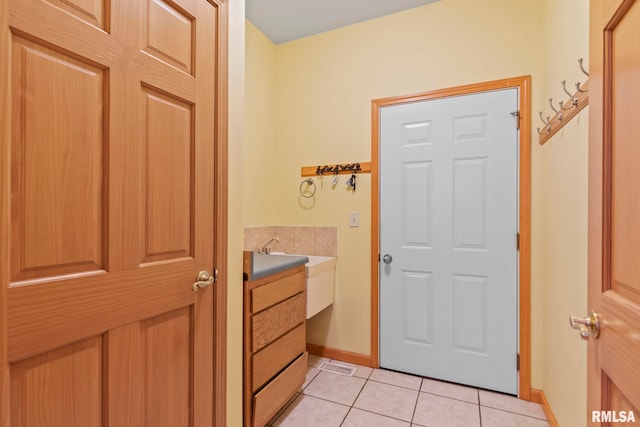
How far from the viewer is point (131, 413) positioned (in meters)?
0.96

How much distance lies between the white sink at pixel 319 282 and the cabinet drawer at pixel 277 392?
343 millimetres

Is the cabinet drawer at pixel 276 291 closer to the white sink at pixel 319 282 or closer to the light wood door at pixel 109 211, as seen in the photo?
the white sink at pixel 319 282

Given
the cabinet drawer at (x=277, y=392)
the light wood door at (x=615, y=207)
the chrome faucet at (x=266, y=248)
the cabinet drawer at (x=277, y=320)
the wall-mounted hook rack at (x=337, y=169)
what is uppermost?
the wall-mounted hook rack at (x=337, y=169)

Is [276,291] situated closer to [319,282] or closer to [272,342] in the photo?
[272,342]

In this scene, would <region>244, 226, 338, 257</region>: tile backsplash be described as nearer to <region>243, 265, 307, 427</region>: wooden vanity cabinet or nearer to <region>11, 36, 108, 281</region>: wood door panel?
<region>243, 265, 307, 427</region>: wooden vanity cabinet

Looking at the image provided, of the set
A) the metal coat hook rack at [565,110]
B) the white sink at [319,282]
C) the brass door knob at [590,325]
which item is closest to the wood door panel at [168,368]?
the white sink at [319,282]

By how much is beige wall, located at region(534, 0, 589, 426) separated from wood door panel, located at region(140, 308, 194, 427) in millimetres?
1598

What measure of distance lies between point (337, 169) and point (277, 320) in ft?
4.38

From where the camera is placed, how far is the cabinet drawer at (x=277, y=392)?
1523 millimetres

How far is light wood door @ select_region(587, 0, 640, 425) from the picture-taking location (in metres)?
0.61

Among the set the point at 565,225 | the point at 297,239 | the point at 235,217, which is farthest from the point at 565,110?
the point at 297,239

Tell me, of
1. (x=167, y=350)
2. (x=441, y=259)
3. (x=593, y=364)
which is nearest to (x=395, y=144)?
(x=441, y=259)

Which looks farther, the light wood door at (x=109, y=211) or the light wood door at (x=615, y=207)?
the light wood door at (x=109, y=211)

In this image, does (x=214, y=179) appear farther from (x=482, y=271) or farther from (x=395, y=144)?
(x=482, y=271)
